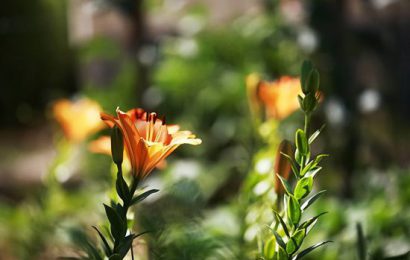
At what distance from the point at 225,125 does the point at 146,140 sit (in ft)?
9.00

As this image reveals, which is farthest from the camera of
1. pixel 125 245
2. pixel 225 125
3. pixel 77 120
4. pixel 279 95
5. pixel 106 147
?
pixel 225 125

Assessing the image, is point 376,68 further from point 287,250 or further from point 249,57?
point 287,250

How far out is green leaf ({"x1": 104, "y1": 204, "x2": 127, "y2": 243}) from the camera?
0.61 meters

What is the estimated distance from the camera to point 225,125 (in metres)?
3.38

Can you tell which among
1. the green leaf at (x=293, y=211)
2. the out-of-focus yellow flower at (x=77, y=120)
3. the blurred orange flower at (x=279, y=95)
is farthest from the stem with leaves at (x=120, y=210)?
the out-of-focus yellow flower at (x=77, y=120)

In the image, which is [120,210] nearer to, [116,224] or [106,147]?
[116,224]

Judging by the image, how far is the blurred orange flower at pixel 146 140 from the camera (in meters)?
0.62

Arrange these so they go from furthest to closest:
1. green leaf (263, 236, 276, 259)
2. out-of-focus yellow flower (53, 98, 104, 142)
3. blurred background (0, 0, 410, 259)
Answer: out-of-focus yellow flower (53, 98, 104, 142) < blurred background (0, 0, 410, 259) < green leaf (263, 236, 276, 259)

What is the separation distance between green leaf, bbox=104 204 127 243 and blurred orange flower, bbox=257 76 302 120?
601 millimetres

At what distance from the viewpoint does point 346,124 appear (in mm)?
2338

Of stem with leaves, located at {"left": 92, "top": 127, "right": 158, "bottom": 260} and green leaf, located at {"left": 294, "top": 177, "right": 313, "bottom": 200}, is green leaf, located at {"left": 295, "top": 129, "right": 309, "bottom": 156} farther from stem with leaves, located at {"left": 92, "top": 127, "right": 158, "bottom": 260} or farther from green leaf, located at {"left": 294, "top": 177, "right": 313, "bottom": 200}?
stem with leaves, located at {"left": 92, "top": 127, "right": 158, "bottom": 260}

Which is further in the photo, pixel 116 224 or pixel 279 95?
pixel 279 95

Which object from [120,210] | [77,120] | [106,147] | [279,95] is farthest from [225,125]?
[120,210]

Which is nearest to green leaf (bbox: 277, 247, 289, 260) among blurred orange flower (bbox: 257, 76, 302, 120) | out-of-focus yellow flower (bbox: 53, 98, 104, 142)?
blurred orange flower (bbox: 257, 76, 302, 120)
